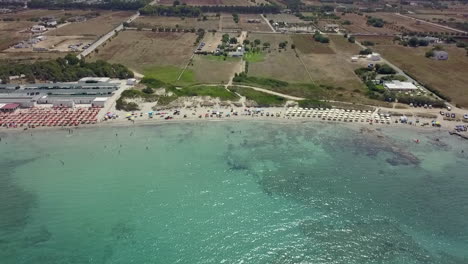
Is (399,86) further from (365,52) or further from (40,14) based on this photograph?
(40,14)

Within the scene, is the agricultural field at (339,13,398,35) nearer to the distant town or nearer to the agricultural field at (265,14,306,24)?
the distant town

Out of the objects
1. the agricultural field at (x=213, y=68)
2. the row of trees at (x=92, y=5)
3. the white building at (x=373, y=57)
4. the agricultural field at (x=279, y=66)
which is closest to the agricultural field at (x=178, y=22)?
the row of trees at (x=92, y=5)

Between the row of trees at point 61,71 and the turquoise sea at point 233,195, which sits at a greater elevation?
the row of trees at point 61,71

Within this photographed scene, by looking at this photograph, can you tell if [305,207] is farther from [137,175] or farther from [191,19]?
[191,19]

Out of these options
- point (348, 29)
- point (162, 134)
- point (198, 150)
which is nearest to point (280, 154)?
point (198, 150)

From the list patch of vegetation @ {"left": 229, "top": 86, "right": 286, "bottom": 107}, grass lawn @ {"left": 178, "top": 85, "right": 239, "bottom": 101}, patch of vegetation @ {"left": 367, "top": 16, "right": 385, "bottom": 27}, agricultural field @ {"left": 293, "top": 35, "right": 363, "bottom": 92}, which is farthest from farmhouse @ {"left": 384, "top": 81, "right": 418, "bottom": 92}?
patch of vegetation @ {"left": 367, "top": 16, "right": 385, "bottom": 27}

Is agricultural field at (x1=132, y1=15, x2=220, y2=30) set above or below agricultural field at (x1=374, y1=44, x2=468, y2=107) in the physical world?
above

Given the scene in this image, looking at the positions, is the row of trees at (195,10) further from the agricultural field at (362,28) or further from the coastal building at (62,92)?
the coastal building at (62,92)

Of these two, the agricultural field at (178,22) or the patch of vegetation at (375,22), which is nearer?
the agricultural field at (178,22)
